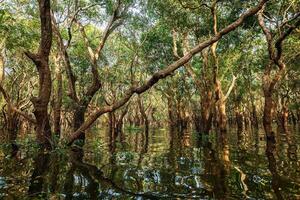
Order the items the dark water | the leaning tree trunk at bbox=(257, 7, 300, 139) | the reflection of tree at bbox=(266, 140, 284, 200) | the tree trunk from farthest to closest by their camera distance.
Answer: the tree trunk < the leaning tree trunk at bbox=(257, 7, 300, 139) < the reflection of tree at bbox=(266, 140, 284, 200) < the dark water

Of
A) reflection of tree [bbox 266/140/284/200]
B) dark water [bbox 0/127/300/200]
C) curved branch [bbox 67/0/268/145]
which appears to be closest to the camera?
dark water [bbox 0/127/300/200]

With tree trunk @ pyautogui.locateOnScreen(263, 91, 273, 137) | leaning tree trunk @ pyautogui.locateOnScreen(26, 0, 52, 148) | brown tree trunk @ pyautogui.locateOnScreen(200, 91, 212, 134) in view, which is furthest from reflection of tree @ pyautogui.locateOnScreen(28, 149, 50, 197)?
brown tree trunk @ pyautogui.locateOnScreen(200, 91, 212, 134)

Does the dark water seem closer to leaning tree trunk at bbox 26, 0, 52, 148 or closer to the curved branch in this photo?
leaning tree trunk at bbox 26, 0, 52, 148

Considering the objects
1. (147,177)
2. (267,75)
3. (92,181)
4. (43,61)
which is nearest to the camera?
(92,181)

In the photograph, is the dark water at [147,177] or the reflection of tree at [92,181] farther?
the reflection of tree at [92,181]

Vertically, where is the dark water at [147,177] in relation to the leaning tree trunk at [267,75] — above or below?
below

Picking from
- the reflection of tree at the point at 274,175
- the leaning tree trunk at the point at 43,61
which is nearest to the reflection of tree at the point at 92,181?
the leaning tree trunk at the point at 43,61

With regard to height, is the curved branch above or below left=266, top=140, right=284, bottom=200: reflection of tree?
above

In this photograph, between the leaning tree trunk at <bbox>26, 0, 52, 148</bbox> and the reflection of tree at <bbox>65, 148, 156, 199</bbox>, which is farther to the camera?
the leaning tree trunk at <bbox>26, 0, 52, 148</bbox>

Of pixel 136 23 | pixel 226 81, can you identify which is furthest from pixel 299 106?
pixel 136 23

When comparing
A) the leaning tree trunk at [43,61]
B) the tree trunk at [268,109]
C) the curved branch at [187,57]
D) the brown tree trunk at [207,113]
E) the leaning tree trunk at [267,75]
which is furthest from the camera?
the brown tree trunk at [207,113]

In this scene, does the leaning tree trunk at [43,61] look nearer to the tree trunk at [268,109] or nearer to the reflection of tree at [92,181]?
the reflection of tree at [92,181]

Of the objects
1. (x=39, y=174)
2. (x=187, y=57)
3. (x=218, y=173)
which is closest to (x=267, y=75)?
(x=187, y=57)

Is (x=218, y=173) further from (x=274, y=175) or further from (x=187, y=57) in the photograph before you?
(x=187, y=57)
